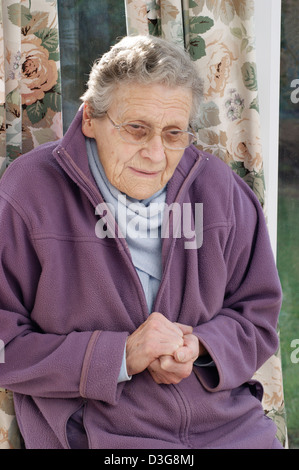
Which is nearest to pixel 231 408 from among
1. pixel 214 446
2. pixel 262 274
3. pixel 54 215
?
pixel 214 446

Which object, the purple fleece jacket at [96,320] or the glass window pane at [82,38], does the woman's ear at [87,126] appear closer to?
the purple fleece jacket at [96,320]

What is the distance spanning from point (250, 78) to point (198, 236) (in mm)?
618

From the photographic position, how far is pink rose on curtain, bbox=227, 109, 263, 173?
2.15m

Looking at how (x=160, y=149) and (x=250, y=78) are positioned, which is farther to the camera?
(x=250, y=78)

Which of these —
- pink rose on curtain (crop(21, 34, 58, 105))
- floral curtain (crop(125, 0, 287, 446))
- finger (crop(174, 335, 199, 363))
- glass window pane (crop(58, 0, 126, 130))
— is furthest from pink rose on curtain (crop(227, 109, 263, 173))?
finger (crop(174, 335, 199, 363))

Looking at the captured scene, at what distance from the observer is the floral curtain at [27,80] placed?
1869mm

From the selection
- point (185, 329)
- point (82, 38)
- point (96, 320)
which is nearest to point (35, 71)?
point (82, 38)

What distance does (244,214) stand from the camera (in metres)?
1.92

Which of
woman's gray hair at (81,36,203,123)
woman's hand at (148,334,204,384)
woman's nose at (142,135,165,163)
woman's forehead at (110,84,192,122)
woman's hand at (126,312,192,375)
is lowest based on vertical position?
woman's hand at (148,334,204,384)

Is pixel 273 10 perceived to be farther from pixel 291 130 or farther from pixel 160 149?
pixel 160 149

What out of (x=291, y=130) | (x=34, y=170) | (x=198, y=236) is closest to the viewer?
(x=34, y=170)

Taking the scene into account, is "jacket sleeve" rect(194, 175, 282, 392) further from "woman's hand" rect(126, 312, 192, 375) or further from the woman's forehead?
the woman's forehead

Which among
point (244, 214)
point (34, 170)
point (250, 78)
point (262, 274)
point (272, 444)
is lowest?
point (272, 444)

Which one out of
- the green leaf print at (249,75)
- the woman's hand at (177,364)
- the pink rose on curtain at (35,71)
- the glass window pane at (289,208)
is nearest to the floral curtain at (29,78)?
the pink rose on curtain at (35,71)
